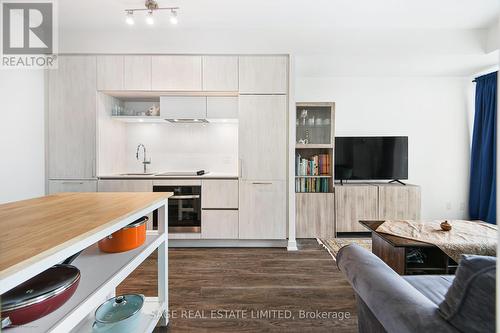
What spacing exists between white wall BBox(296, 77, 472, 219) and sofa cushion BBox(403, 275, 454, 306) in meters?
2.86

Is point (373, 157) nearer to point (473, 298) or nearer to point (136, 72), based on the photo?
point (473, 298)

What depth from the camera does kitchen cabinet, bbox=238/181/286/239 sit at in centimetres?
316

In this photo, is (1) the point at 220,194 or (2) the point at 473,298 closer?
(2) the point at 473,298

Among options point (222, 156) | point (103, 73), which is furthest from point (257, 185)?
point (103, 73)

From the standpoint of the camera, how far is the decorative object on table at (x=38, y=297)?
733mm

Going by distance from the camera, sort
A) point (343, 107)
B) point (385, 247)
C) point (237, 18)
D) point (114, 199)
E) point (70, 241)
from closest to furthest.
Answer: point (70, 241) < point (114, 199) < point (385, 247) < point (237, 18) < point (343, 107)

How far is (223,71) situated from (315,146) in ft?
5.44

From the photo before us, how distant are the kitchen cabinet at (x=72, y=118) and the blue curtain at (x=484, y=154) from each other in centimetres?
565

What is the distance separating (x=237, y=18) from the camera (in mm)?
2957

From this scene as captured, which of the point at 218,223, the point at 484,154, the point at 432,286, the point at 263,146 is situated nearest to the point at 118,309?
the point at 432,286

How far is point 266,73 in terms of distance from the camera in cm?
312

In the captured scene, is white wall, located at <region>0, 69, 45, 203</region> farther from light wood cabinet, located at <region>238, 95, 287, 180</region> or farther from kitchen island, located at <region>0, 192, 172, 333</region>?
light wood cabinet, located at <region>238, 95, 287, 180</region>

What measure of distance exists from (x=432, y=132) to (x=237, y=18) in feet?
11.8

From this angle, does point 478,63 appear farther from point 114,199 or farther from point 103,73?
point 103,73
